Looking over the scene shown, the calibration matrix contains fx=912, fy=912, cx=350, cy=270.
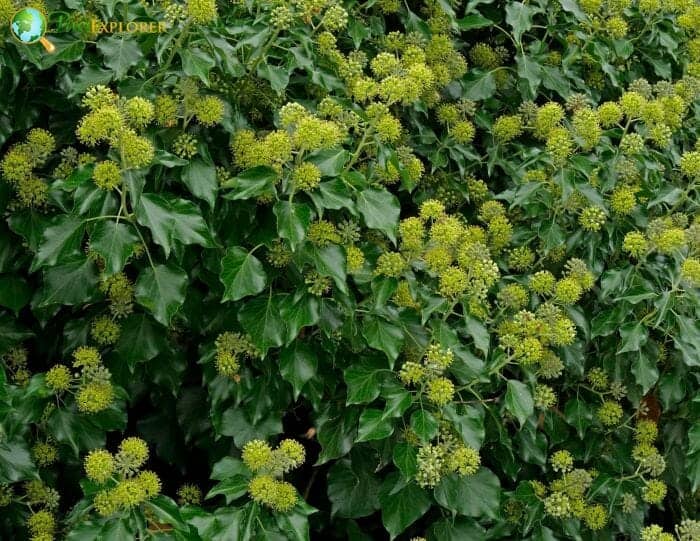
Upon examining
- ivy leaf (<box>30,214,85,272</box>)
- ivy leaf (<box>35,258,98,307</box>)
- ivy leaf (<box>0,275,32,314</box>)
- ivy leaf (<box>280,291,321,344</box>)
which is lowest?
ivy leaf (<box>0,275,32,314</box>)

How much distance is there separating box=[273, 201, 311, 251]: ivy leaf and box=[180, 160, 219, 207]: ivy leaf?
0.92 feet

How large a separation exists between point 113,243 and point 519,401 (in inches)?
55.4

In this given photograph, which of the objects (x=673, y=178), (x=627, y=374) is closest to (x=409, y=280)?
(x=627, y=374)

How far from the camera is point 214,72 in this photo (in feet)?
9.93

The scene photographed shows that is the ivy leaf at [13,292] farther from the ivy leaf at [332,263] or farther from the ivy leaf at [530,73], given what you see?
the ivy leaf at [530,73]

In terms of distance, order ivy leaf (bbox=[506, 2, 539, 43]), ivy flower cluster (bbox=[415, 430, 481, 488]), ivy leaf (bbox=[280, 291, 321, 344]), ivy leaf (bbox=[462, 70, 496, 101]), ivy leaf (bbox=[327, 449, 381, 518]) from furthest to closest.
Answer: ivy leaf (bbox=[462, 70, 496, 101])
ivy leaf (bbox=[506, 2, 539, 43])
ivy leaf (bbox=[327, 449, 381, 518])
ivy flower cluster (bbox=[415, 430, 481, 488])
ivy leaf (bbox=[280, 291, 321, 344])

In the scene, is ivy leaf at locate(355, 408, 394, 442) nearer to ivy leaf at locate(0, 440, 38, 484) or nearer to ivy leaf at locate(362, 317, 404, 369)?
ivy leaf at locate(362, 317, 404, 369)

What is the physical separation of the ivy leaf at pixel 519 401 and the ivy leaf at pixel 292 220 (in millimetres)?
934

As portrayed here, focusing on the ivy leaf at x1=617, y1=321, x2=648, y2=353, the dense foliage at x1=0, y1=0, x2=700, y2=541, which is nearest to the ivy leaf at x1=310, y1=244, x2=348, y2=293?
the dense foliage at x1=0, y1=0, x2=700, y2=541

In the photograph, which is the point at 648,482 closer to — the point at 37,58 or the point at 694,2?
the point at 694,2

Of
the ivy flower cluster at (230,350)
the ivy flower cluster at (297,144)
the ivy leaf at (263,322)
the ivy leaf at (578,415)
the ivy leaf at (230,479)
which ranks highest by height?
the ivy flower cluster at (297,144)

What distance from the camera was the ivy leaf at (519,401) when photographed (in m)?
3.00

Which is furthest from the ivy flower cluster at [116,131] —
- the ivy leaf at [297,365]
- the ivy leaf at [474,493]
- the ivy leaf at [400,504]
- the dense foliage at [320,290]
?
the ivy leaf at [474,493]

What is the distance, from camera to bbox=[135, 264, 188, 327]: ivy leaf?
2.65 m
